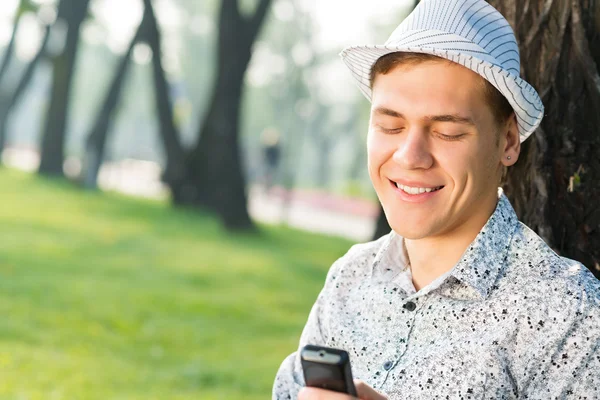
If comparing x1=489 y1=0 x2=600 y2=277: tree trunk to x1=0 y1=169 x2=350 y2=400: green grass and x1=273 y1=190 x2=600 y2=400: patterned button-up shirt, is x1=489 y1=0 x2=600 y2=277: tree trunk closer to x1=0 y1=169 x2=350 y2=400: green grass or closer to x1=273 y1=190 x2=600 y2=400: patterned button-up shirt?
x1=273 y1=190 x2=600 y2=400: patterned button-up shirt

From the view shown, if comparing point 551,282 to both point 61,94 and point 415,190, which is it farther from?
point 61,94

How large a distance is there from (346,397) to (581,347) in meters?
0.59

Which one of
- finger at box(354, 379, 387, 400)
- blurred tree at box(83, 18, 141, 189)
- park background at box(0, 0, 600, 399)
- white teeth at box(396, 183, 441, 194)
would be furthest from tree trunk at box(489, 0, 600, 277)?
blurred tree at box(83, 18, 141, 189)

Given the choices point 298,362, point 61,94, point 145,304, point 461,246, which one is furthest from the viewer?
point 61,94

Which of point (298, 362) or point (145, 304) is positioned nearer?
point (298, 362)

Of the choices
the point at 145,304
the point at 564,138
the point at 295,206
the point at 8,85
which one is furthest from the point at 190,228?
the point at 8,85

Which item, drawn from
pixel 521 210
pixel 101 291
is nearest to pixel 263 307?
pixel 101 291

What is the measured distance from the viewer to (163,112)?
20.9 meters

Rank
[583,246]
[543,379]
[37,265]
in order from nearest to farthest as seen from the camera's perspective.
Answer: [543,379] → [583,246] → [37,265]

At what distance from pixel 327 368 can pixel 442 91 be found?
Answer: 0.80 meters

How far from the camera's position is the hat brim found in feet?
7.84

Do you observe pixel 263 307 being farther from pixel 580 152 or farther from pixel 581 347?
pixel 581 347

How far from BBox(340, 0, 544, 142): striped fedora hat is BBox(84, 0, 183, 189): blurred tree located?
1724cm

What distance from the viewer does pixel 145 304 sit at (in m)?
10.5
